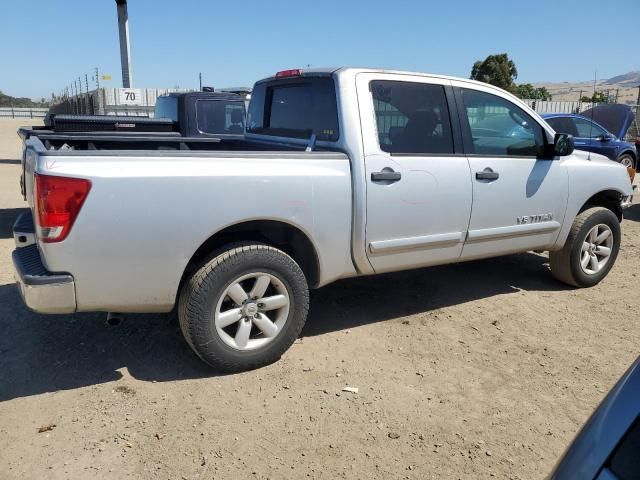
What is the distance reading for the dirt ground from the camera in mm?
2666

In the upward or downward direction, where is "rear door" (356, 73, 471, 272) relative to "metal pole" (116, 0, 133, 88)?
downward

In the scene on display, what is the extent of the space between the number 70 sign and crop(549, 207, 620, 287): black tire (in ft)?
56.3

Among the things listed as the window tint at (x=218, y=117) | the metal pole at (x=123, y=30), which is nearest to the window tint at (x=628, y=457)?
the window tint at (x=218, y=117)

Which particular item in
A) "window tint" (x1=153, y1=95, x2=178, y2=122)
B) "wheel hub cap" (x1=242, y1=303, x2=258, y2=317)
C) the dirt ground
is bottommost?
the dirt ground

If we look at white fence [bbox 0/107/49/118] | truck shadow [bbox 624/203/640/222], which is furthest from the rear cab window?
white fence [bbox 0/107/49/118]

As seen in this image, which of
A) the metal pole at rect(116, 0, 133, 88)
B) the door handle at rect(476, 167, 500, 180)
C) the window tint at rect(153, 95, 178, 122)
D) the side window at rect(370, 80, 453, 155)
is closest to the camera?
the side window at rect(370, 80, 453, 155)

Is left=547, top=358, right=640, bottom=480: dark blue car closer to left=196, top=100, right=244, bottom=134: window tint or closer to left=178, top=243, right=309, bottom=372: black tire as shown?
left=178, top=243, right=309, bottom=372: black tire

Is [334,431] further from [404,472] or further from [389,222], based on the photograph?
[389,222]

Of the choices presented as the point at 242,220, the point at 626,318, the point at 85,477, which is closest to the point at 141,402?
the point at 85,477

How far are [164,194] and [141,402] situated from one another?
4.05 feet

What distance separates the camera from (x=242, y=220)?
3.22m

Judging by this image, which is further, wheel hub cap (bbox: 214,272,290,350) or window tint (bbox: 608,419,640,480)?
wheel hub cap (bbox: 214,272,290,350)

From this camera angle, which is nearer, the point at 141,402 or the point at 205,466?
the point at 205,466

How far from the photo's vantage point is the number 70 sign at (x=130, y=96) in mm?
18816
